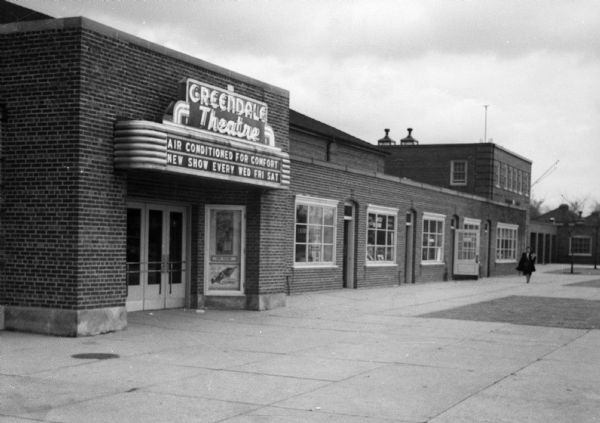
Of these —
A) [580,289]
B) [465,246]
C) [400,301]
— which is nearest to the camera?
[400,301]

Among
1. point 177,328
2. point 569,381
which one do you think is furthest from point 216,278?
point 569,381

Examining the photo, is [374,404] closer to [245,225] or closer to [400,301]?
[245,225]

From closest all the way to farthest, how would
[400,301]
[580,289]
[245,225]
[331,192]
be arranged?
[245,225], [400,301], [331,192], [580,289]

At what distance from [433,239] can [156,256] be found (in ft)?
63.5

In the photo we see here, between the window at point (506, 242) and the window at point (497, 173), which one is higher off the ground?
the window at point (497, 173)

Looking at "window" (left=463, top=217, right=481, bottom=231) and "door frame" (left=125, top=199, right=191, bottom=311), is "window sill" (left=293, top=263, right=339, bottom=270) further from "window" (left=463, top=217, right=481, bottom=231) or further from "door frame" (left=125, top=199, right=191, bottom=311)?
"window" (left=463, top=217, right=481, bottom=231)

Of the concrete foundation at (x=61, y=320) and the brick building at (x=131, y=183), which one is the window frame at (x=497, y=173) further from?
the concrete foundation at (x=61, y=320)

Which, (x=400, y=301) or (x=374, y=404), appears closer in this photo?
(x=374, y=404)

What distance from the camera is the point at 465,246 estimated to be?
121ft

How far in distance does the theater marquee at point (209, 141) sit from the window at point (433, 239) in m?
16.2

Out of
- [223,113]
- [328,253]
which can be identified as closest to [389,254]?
[328,253]

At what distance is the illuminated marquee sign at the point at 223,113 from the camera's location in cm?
1502

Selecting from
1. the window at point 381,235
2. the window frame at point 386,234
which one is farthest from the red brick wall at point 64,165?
the window at point 381,235

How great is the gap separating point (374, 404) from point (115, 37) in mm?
8724
